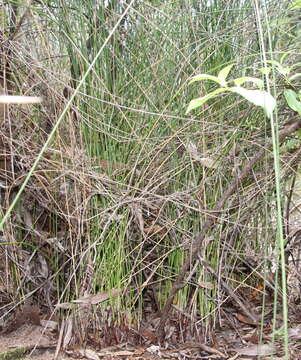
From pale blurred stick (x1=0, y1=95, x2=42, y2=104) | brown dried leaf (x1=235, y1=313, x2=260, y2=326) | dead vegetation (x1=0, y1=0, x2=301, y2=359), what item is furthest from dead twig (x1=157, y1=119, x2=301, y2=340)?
pale blurred stick (x1=0, y1=95, x2=42, y2=104)

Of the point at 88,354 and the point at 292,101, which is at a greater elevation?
the point at 292,101

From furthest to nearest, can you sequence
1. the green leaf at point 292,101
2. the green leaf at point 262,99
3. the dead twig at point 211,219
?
1. the dead twig at point 211,219
2. the green leaf at point 292,101
3. the green leaf at point 262,99

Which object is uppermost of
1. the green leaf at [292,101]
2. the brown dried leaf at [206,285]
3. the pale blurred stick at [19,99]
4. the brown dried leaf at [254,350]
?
the pale blurred stick at [19,99]

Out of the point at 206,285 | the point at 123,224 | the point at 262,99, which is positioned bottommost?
the point at 206,285

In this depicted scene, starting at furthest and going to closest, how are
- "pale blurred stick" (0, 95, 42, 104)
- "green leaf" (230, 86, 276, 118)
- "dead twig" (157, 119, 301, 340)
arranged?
"pale blurred stick" (0, 95, 42, 104)
"dead twig" (157, 119, 301, 340)
"green leaf" (230, 86, 276, 118)

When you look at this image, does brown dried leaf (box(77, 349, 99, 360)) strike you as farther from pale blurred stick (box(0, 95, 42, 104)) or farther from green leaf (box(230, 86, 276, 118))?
green leaf (box(230, 86, 276, 118))

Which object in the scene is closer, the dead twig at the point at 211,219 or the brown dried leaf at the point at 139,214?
the dead twig at the point at 211,219

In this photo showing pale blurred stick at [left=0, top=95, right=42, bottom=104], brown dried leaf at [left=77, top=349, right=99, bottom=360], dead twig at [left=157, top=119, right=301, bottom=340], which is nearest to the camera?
dead twig at [left=157, top=119, right=301, bottom=340]

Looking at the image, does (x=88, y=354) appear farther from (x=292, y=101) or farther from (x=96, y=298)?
(x=292, y=101)

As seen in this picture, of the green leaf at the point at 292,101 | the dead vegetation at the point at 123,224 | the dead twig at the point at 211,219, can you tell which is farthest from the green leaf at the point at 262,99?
the dead vegetation at the point at 123,224

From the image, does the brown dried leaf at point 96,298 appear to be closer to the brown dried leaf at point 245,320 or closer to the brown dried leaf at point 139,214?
the brown dried leaf at point 139,214

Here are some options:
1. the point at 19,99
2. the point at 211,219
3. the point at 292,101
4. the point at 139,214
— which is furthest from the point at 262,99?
the point at 19,99

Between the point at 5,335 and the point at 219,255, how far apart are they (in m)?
0.71

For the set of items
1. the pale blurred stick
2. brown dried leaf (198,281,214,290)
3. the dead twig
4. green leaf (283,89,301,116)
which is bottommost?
brown dried leaf (198,281,214,290)
